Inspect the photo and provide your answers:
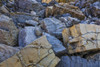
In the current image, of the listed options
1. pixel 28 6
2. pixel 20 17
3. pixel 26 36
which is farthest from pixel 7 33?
pixel 28 6

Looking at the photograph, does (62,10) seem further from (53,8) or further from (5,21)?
(5,21)

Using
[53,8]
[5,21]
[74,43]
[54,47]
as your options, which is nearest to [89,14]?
[53,8]

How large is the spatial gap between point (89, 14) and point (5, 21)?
17.9ft

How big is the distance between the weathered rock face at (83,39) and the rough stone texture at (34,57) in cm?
100

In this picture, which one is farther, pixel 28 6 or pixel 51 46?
pixel 28 6

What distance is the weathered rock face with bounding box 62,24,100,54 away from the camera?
13.0 feet

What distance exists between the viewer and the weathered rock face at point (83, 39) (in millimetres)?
3969

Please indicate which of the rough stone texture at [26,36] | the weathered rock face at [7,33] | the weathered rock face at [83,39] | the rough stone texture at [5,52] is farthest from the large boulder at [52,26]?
the rough stone texture at [5,52]

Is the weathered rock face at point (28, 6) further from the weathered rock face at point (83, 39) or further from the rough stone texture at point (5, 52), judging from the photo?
the rough stone texture at point (5, 52)

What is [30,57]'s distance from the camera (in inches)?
124

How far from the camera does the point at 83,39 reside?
13.3 feet

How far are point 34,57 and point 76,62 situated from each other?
1486 millimetres

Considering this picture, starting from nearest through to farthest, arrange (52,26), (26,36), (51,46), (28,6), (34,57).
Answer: (34,57) < (51,46) < (26,36) < (52,26) < (28,6)

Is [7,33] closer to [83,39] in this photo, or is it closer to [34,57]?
[34,57]
